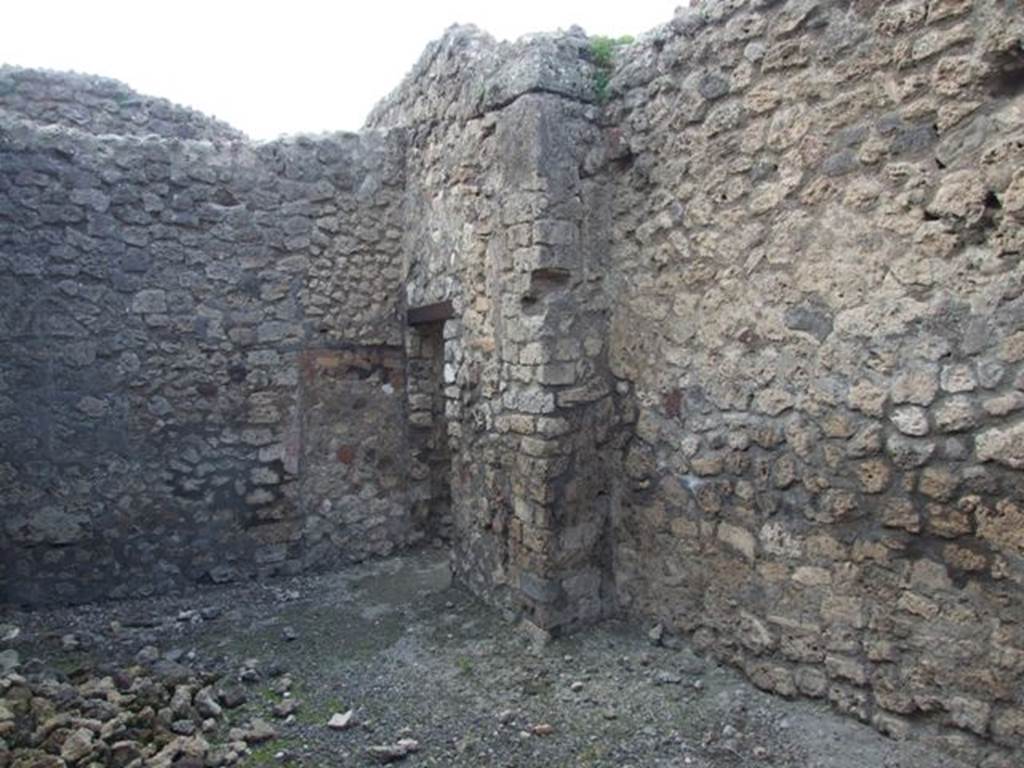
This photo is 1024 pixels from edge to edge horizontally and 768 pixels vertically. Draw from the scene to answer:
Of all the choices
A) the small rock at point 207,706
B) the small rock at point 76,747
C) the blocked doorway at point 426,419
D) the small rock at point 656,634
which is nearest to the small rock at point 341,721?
the small rock at point 207,706

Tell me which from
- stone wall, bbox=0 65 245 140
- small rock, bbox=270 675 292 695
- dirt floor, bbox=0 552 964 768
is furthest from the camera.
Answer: stone wall, bbox=0 65 245 140

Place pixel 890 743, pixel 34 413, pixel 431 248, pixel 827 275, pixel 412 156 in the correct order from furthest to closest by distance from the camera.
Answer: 1. pixel 412 156
2. pixel 431 248
3. pixel 34 413
4. pixel 827 275
5. pixel 890 743

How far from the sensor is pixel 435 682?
345 centimetres

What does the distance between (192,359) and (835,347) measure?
3.76 m

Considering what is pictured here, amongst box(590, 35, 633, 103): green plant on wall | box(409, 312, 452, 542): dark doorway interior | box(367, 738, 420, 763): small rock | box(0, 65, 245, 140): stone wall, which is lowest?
box(367, 738, 420, 763): small rock

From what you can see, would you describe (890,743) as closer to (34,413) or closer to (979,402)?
(979,402)

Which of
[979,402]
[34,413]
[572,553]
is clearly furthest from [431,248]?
[979,402]

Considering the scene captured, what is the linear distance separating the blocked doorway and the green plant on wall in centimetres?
207

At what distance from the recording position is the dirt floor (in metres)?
2.82

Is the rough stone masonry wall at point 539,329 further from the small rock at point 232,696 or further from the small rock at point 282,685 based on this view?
the small rock at point 232,696

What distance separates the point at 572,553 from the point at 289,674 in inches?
58.1

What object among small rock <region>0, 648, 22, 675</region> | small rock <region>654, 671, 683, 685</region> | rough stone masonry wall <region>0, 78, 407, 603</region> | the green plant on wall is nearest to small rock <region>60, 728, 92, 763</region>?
small rock <region>0, 648, 22, 675</region>

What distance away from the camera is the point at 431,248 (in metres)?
4.82

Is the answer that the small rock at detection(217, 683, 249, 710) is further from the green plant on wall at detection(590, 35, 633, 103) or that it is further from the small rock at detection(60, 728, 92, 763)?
the green plant on wall at detection(590, 35, 633, 103)
